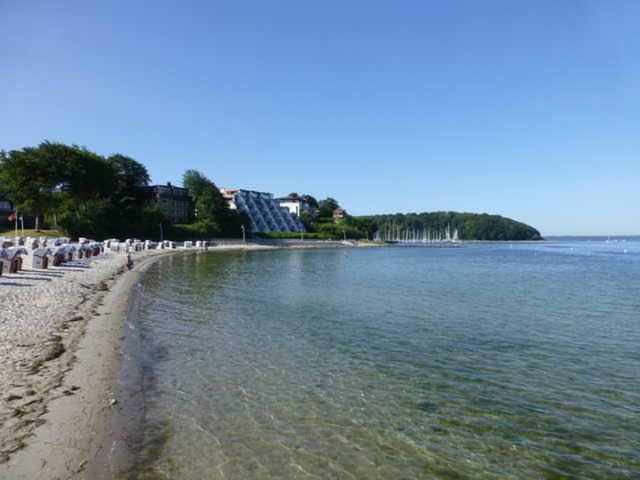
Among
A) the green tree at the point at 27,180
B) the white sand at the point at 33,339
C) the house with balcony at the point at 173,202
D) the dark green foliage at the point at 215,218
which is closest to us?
the white sand at the point at 33,339

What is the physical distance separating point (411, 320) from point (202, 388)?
10.1 m

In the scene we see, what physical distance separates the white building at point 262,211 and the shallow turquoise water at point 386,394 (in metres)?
130

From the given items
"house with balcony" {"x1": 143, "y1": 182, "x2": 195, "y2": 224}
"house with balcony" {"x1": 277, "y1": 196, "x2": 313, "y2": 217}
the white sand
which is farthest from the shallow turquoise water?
"house with balcony" {"x1": 277, "y1": 196, "x2": 313, "y2": 217}

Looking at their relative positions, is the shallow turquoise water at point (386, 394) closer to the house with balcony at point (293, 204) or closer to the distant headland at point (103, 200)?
the distant headland at point (103, 200)

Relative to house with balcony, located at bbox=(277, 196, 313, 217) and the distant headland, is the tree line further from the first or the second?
house with balcony, located at bbox=(277, 196, 313, 217)

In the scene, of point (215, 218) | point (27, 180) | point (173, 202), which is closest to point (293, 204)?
point (173, 202)

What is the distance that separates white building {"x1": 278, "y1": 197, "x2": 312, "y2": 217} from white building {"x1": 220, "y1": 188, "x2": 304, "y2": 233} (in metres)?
8.30

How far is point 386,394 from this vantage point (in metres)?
9.01

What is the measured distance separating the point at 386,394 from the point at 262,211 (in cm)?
15304

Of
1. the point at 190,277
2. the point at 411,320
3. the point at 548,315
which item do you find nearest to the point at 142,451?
the point at 411,320

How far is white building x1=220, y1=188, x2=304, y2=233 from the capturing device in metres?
152

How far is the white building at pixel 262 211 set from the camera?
151625 mm

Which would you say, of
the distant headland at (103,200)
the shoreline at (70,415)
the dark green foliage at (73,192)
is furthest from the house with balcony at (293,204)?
the shoreline at (70,415)

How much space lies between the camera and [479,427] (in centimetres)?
750
